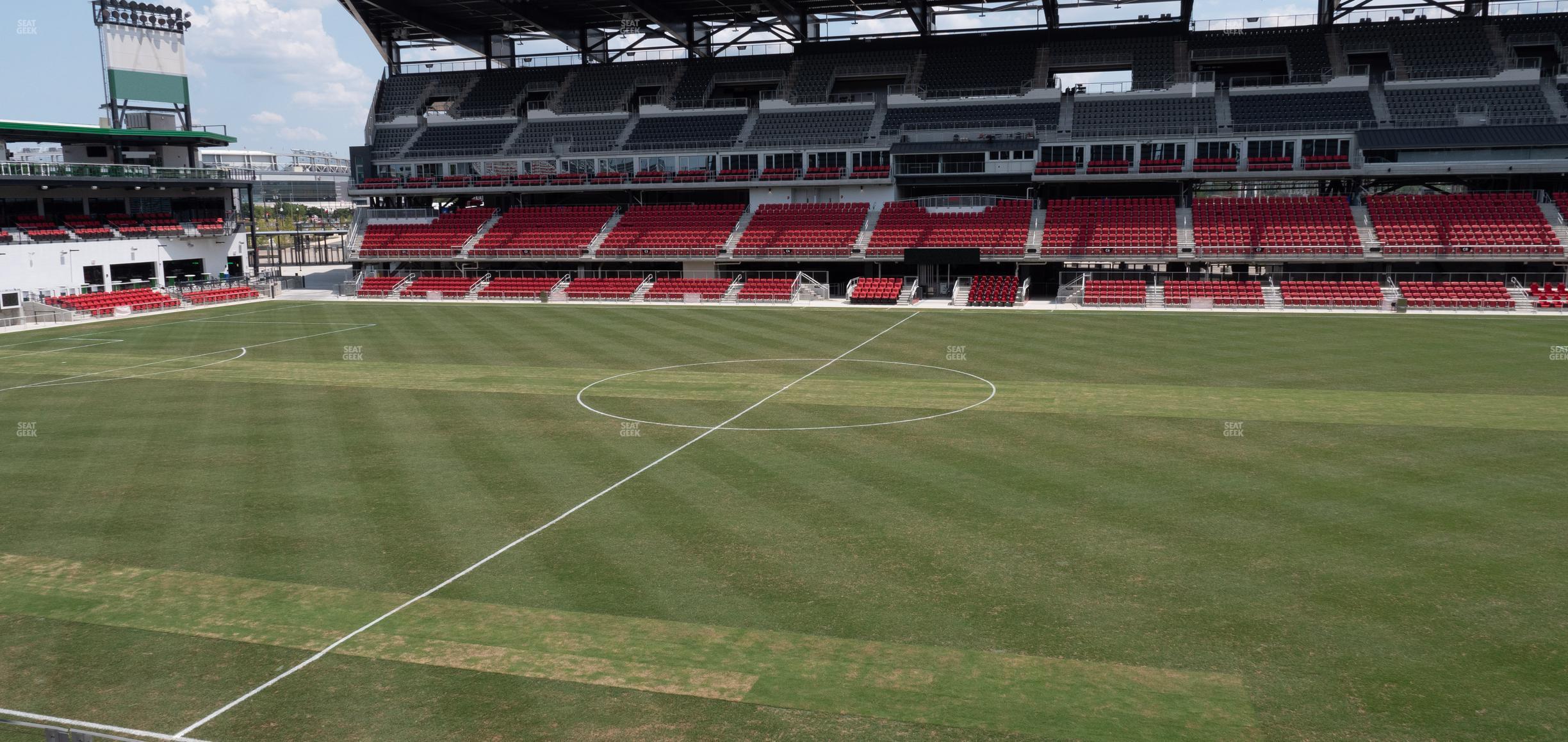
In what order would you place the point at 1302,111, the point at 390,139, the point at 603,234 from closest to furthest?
the point at 1302,111 → the point at 603,234 → the point at 390,139

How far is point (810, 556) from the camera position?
15336 millimetres

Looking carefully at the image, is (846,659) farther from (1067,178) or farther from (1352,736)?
(1067,178)

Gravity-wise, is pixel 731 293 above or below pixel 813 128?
below

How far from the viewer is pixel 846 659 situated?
469 inches

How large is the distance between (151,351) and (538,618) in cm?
3450

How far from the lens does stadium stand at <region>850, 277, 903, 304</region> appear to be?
55281mm

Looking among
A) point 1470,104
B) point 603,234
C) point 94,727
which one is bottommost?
point 94,727

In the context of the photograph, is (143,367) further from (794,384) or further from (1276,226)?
(1276,226)

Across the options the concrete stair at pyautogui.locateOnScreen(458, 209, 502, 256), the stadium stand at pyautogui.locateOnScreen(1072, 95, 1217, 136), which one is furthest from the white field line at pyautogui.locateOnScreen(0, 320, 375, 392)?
the stadium stand at pyautogui.locateOnScreen(1072, 95, 1217, 136)

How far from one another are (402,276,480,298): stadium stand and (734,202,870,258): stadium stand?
708 inches

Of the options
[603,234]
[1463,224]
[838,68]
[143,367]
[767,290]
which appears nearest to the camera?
[143,367]

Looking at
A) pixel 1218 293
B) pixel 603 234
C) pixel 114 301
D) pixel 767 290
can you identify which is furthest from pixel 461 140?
pixel 1218 293

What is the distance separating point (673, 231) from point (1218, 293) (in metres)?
33.3

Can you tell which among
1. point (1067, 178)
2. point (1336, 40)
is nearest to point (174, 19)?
point (1067, 178)
